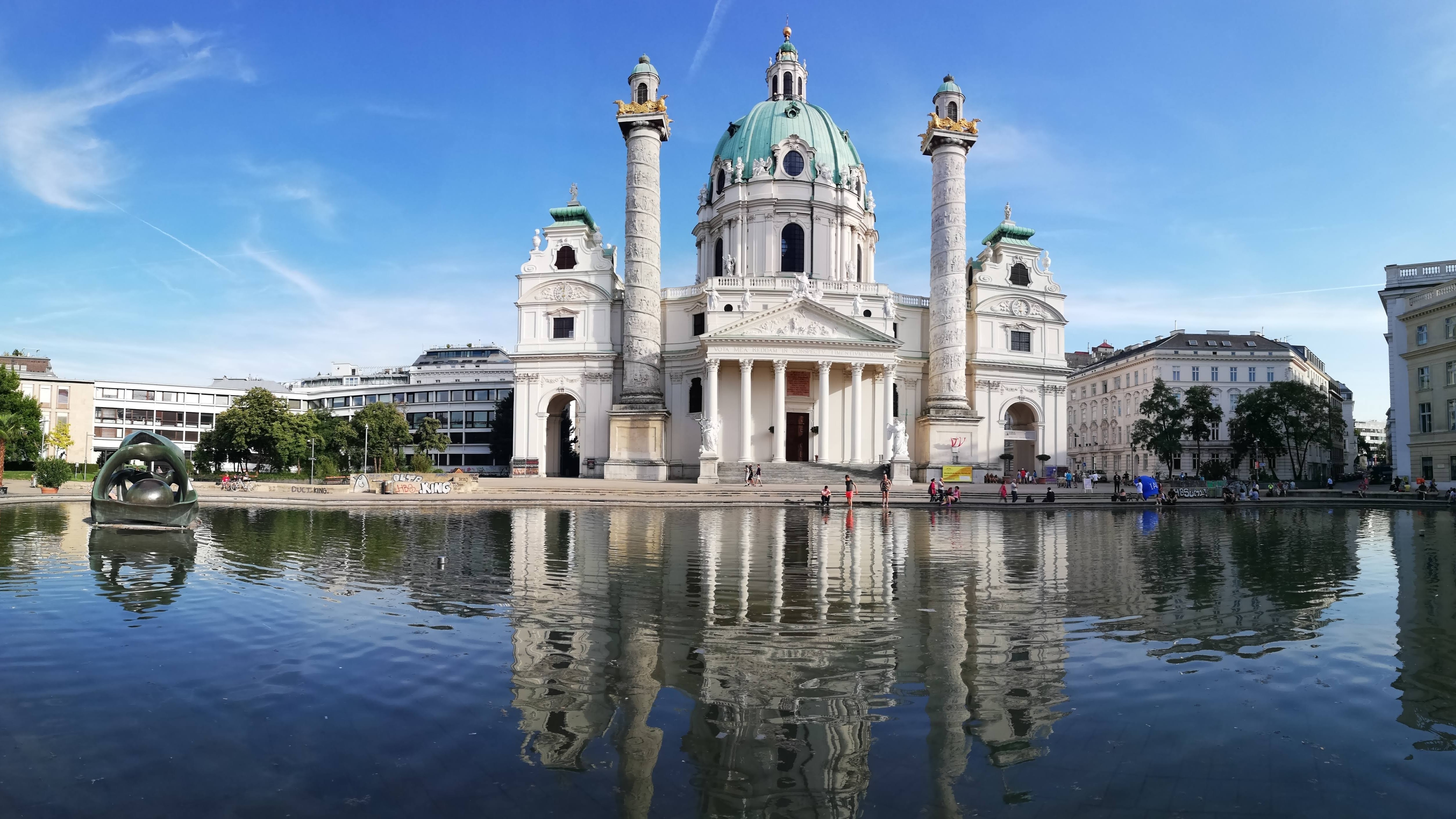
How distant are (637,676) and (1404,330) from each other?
2432 inches

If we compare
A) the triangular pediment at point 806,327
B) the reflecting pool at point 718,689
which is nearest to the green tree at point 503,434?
the triangular pediment at point 806,327

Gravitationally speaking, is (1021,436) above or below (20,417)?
below

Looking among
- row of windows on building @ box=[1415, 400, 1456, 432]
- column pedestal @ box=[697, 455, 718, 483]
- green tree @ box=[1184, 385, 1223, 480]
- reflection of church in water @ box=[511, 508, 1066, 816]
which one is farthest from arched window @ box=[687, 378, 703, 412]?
Answer: row of windows on building @ box=[1415, 400, 1456, 432]

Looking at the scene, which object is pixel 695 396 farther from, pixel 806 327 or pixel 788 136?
pixel 788 136

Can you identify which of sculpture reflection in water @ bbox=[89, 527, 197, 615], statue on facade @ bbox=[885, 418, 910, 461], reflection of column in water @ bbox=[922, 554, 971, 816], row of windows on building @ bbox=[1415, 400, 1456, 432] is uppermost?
row of windows on building @ bbox=[1415, 400, 1456, 432]

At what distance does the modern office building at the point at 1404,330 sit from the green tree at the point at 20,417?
282 feet

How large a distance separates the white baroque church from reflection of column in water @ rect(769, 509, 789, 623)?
89.5 feet

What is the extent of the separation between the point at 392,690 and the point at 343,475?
178 feet

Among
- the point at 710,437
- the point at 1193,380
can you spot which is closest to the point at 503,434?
the point at 710,437

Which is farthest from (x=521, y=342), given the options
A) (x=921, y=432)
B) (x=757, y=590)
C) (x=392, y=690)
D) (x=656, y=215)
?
(x=392, y=690)

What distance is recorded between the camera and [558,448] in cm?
6269

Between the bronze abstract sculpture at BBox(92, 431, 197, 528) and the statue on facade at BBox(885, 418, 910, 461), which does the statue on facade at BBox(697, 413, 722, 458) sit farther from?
the bronze abstract sculpture at BBox(92, 431, 197, 528)

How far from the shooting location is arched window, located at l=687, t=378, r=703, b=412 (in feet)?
196

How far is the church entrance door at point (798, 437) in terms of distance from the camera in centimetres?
5778
